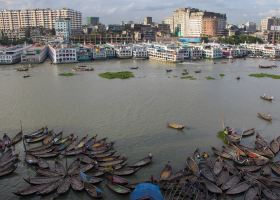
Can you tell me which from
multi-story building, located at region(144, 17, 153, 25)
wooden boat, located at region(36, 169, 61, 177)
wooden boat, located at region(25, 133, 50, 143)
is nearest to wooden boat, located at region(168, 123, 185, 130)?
wooden boat, located at region(25, 133, 50, 143)

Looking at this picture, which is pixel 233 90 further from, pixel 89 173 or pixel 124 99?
pixel 89 173

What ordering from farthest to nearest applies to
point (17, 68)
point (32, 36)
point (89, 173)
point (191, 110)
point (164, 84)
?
1. point (32, 36)
2. point (17, 68)
3. point (164, 84)
4. point (191, 110)
5. point (89, 173)

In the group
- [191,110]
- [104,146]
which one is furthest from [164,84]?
[104,146]

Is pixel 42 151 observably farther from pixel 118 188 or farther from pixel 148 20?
pixel 148 20

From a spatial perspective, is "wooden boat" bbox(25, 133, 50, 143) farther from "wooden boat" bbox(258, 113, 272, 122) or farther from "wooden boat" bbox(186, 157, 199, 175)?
"wooden boat" bbox(258, 113, 272, 122)

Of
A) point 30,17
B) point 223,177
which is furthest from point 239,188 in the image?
point 30,17

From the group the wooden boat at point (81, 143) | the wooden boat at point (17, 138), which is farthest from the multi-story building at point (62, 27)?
the wooden boat at point (81, 143)

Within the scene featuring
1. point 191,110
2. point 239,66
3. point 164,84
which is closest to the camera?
point 191,110
